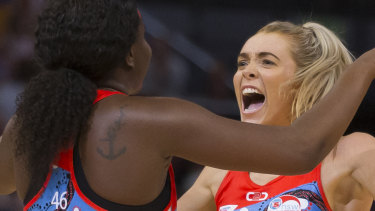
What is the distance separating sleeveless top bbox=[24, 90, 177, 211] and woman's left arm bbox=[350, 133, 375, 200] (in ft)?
2.03

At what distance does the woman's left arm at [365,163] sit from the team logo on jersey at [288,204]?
0.15m

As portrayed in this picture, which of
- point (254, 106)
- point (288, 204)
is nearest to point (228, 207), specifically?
point (288, 204)

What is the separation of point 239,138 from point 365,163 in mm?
619

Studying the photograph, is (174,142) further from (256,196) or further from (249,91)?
(249,91)

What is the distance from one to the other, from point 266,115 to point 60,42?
3.08ft

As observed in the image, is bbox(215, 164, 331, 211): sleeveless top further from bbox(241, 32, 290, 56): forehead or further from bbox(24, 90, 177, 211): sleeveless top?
bbox(24, 90, 177, 211): sleeveless top

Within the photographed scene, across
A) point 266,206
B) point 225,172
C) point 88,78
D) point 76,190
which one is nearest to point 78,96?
point 88,78

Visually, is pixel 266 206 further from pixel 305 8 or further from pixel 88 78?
pixel 305 8

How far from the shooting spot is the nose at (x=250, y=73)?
1809 mm

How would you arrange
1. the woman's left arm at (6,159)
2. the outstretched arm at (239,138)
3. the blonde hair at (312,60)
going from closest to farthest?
the outstretched arm at (239,138) < the woman's left arm at (6,159) < the blonde hair at (312,60)

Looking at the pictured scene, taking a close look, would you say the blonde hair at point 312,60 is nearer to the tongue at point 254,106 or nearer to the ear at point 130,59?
the tongue at point 254,106

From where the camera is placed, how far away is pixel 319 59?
177 cm

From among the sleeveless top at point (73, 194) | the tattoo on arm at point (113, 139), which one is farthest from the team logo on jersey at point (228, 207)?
the tattoo on arm at point (113, 139)

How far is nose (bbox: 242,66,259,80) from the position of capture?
1809 millimetres
